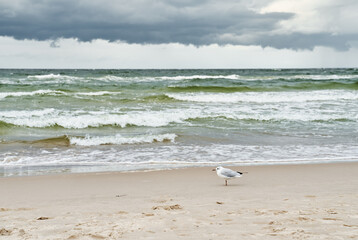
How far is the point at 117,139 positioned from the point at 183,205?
7437 millimetres

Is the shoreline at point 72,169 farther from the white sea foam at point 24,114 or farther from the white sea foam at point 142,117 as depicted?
the white sea foam at point 24,114

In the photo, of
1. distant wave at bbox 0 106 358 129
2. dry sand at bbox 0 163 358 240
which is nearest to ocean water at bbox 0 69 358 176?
distant wave at bbox 0 106 358 129

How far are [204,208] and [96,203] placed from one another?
157cm

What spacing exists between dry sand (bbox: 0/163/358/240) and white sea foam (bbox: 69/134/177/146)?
13.7ft

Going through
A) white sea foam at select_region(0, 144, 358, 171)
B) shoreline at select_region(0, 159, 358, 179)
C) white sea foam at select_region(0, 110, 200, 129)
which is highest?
white sea foam at select_region(0, 110, 200, 129)

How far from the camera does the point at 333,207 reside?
17.5ft

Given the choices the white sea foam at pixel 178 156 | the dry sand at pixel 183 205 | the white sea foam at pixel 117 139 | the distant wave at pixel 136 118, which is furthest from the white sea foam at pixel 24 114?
the dry sand at pixel 183 205

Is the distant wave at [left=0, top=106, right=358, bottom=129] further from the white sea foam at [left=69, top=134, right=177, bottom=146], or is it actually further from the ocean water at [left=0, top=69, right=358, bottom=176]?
the white sea foam at [left=69, top=134, right=177, bottom=146]

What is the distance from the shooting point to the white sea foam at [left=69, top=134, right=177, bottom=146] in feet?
41.2

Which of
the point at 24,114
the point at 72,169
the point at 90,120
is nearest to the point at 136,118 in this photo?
the point at 90,120

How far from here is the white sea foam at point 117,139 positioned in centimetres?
1255

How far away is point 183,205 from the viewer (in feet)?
18.5

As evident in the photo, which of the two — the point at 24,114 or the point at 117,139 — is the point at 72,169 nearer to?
the point at 117,139

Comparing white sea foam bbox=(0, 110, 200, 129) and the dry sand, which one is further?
white sea foam bbox=(0, 110, 200, 129)
